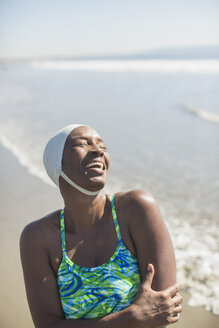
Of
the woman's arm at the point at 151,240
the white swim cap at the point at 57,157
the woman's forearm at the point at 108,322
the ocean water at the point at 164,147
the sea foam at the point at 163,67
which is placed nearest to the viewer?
the woman's forearm at the point at 108,322

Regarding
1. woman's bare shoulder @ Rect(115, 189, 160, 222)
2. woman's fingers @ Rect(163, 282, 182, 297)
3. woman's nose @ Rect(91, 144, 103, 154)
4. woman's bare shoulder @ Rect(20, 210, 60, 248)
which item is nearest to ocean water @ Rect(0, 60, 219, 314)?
woman's fingers @ Rect(163, 282, 182, 297)

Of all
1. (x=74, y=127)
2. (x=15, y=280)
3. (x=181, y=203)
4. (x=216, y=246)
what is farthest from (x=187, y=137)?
(x=74, y=127)

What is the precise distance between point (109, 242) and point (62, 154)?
0.54m

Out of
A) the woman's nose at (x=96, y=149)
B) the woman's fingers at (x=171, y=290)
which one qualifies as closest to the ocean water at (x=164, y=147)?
the woman's fingers at (x=171, y=290)

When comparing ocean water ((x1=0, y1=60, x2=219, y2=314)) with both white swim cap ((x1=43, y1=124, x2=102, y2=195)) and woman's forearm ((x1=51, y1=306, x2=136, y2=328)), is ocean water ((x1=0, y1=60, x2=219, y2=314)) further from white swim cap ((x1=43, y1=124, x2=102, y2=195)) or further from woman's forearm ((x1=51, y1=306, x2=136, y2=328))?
white swim cap ((x1=43, y1=124, x2=102, y2=195))

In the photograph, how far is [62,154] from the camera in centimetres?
207

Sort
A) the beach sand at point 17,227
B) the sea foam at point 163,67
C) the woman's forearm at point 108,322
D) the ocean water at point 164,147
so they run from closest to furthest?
the woman's forearm at point 108,322 → the beach sand at point 17,227 → the ocean water at point 164,147 → the sea foam at point 163,67

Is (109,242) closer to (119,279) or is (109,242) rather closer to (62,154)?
(119,279)

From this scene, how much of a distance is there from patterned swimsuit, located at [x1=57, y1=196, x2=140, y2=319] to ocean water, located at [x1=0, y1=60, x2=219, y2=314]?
1801 mm

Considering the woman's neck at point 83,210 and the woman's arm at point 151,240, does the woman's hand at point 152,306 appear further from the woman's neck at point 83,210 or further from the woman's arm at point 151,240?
the woman's neck at point 83,210

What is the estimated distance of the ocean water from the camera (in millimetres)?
4455

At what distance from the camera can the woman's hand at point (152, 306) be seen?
1.85 meters

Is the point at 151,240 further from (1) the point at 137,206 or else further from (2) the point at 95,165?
(2) the point at 95,165

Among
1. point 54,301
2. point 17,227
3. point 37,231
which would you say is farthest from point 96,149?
point 17,227
